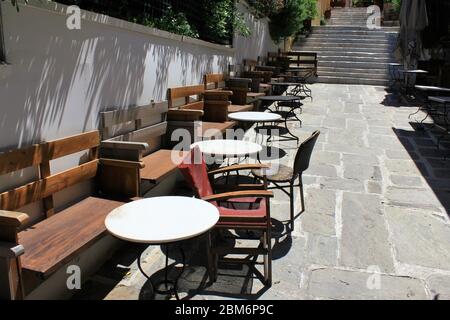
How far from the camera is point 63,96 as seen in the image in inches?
120

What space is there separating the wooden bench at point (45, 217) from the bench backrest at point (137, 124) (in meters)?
0.34

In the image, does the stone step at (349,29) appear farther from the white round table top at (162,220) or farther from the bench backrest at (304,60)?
the white round table top at (162,220)

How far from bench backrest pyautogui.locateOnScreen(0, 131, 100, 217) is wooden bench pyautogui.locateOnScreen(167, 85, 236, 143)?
1.67 metres

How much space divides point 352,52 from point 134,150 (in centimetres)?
1445

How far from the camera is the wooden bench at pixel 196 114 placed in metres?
4.94

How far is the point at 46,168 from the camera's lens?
2785mm

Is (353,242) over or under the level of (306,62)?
under

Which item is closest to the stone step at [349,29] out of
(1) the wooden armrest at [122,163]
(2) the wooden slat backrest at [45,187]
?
(1) the wooden armrest at [122,163]

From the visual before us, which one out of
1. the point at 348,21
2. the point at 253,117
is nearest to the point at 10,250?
the point at 253,117

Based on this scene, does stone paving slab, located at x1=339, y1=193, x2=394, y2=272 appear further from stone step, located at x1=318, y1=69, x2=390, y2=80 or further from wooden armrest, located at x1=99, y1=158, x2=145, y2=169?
stone step, located at x1=318, y1=69, x2=390, y2=80

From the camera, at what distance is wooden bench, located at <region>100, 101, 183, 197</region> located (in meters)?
3.27

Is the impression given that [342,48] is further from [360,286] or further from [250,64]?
[360,286]
